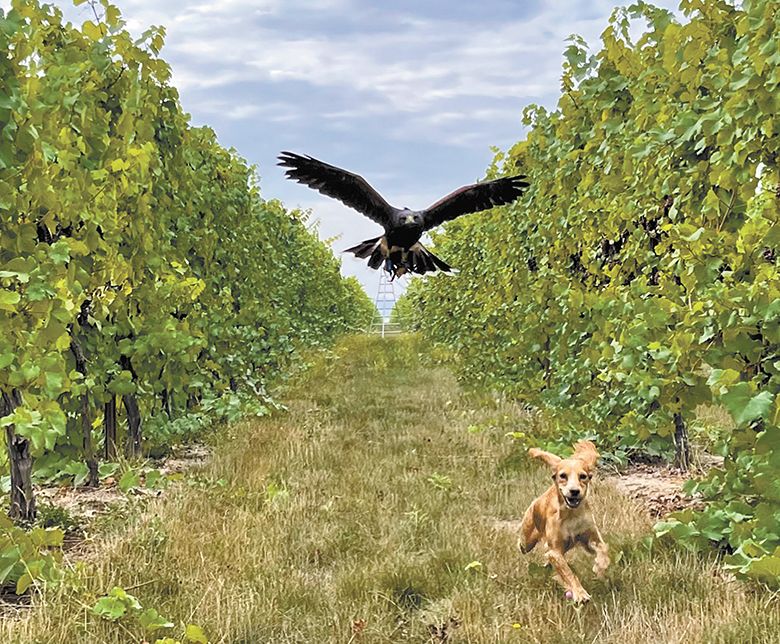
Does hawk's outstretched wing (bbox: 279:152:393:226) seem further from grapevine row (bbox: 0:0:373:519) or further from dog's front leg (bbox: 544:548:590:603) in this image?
dog's front leg (bbox: 544:548:590:603)

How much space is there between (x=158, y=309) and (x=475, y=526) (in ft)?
10.7

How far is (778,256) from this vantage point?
135 inches

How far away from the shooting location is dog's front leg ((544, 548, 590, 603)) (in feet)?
9.57

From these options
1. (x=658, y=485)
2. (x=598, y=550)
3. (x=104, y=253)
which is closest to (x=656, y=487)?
(x=658, y=485)

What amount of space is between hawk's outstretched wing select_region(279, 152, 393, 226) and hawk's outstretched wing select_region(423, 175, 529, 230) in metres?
0.49

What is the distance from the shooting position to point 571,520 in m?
3.08

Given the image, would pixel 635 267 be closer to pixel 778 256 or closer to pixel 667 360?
pixel 667 360

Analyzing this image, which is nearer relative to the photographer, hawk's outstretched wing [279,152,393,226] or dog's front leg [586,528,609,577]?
dog's front leg [586,528,609,577]

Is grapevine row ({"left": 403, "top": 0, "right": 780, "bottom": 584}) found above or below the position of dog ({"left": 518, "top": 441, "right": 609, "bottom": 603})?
above

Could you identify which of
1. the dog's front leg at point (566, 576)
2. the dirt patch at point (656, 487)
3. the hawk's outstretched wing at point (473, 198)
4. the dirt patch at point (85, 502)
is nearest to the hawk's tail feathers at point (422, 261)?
the hawk's outstretched wing at point (473, 198)

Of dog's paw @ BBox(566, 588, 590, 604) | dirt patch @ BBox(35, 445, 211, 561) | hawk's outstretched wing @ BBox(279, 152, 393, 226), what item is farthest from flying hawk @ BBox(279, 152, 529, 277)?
dog's paw @ BBox(566, 588, 590, 604)

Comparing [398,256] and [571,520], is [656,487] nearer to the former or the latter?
[571,520]

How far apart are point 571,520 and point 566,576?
0.25 meters

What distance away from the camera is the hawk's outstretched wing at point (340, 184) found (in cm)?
Answer: 613
